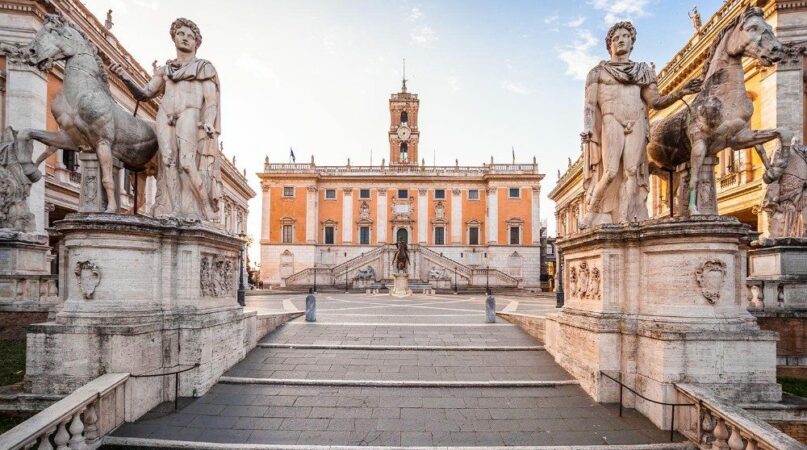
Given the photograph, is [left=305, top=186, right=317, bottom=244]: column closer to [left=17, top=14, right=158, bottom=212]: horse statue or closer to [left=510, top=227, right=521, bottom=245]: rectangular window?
[left=510, top=227, right=521, bottom=245]: rectangular window

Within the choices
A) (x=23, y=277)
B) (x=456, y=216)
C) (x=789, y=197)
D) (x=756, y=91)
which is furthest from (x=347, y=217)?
(x=789, y=197)

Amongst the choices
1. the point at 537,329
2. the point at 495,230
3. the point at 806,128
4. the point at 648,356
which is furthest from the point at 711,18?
the point at 495,230

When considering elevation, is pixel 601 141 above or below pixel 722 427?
above

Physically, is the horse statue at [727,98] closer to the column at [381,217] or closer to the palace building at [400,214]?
the palace building at [400,214]

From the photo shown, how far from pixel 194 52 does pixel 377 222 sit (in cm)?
4550

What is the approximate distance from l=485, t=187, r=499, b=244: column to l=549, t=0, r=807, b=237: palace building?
28448 mm

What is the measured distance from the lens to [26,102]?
15.6 meters

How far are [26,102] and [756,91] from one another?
28065 mm

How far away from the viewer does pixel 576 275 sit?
21.8 feet

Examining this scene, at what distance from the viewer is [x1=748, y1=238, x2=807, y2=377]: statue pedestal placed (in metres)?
7.31

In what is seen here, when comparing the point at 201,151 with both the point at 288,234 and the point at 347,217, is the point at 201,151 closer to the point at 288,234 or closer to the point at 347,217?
the point at 347,217

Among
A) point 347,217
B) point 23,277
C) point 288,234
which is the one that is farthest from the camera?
point 347,217

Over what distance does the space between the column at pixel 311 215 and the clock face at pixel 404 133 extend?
14.6 metres

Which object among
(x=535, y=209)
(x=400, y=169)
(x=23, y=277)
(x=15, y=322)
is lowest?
(x=15, y=322)
